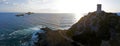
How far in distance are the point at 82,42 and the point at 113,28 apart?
31.6 feet

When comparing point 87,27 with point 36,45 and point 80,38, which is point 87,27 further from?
point 36,45

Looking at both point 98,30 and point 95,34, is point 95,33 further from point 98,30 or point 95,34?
point 98,30

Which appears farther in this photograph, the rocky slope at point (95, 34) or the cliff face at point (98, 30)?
the cliff face at point (98, 30)

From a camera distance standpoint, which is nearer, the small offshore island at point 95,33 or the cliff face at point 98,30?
the small offshore island at point 95,33

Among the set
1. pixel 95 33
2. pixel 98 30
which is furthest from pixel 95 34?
pixel 98 30

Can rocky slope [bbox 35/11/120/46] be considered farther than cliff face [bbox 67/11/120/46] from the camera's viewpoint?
No

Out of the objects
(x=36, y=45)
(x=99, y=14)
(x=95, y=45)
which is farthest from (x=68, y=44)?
(x=99, y=14)

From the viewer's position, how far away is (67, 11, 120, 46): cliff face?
43.2m

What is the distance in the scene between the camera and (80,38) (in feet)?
155

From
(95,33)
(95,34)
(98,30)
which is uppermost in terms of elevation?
(98,30)

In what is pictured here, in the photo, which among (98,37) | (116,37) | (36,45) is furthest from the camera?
(36,45)

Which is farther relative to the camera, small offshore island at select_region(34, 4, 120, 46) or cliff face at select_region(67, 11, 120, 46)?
cliff face at select_region(67, 11, 120, 46)

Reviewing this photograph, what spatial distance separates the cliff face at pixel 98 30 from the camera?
4322 cm

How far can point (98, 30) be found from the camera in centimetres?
4625
